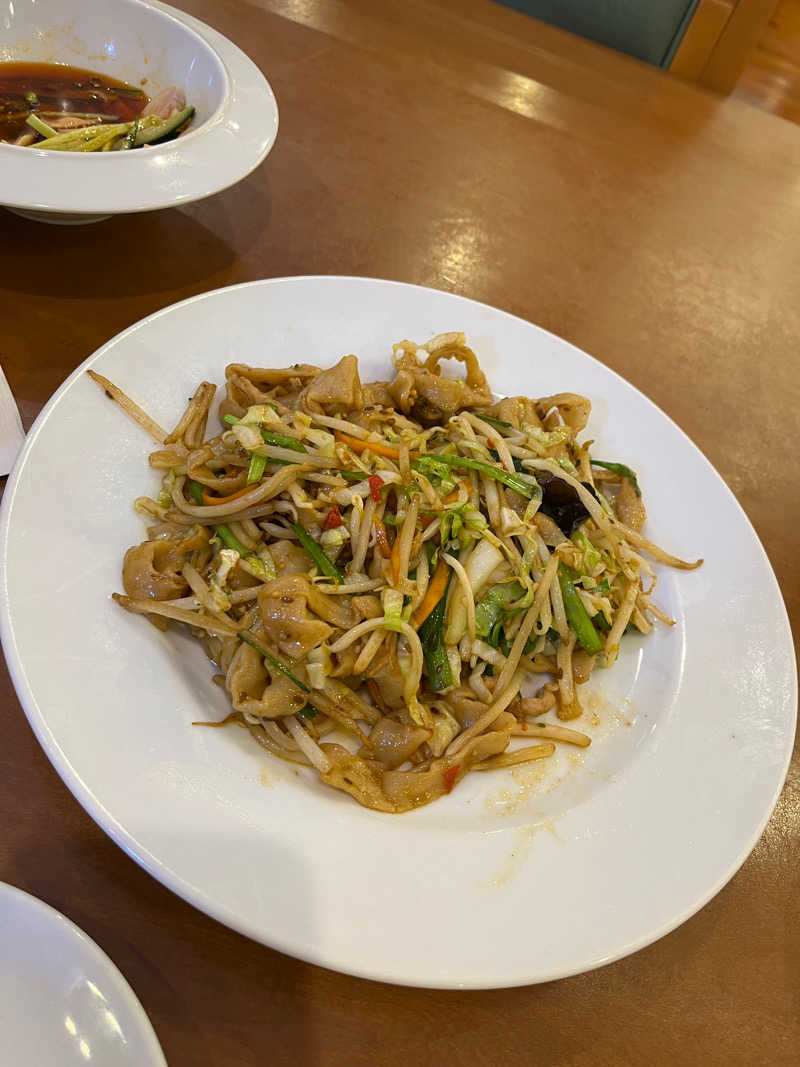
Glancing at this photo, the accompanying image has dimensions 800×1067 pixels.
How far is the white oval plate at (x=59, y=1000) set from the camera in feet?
3.68

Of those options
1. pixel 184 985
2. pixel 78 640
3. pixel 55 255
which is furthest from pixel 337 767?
pixel 55 255

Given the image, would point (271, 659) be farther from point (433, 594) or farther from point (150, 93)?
point (150, 93)

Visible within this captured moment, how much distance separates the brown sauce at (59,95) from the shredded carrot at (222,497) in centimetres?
163

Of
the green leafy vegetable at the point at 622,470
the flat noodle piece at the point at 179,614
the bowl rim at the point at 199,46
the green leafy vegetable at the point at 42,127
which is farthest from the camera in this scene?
the green leafy vegetable at the point at 42,127

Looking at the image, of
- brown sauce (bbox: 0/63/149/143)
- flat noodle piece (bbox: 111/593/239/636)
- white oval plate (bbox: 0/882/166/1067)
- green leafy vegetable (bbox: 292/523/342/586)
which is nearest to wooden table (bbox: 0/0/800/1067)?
white oval plate (bbox: 0/882/166/1067)

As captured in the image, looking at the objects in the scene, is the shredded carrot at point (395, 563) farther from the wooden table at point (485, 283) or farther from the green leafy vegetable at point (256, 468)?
the wooden table at point (485, 283)

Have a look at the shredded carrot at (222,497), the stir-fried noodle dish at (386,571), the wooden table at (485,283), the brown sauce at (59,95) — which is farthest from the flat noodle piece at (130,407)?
the brown sauce at (59,95)

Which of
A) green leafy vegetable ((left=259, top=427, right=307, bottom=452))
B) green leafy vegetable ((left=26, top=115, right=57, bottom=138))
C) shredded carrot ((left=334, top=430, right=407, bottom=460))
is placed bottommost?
green leafy vegetable ((left=259, top=427, right=307, bottom=452))

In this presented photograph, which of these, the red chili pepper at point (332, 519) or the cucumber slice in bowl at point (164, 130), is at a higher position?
the cucumber slice in bowl at point (164, 130)

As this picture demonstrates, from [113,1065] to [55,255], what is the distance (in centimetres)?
224

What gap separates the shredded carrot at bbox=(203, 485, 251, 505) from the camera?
1.85 metres

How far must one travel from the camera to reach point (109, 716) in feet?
4.58

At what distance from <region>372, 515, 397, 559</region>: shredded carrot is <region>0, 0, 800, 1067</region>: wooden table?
860 millimetres

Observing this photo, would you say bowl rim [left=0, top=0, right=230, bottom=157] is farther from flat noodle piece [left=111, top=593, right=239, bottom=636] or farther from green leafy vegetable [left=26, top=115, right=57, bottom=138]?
flat noodle piece [left=111, top=593, right=239, bottom=636]
